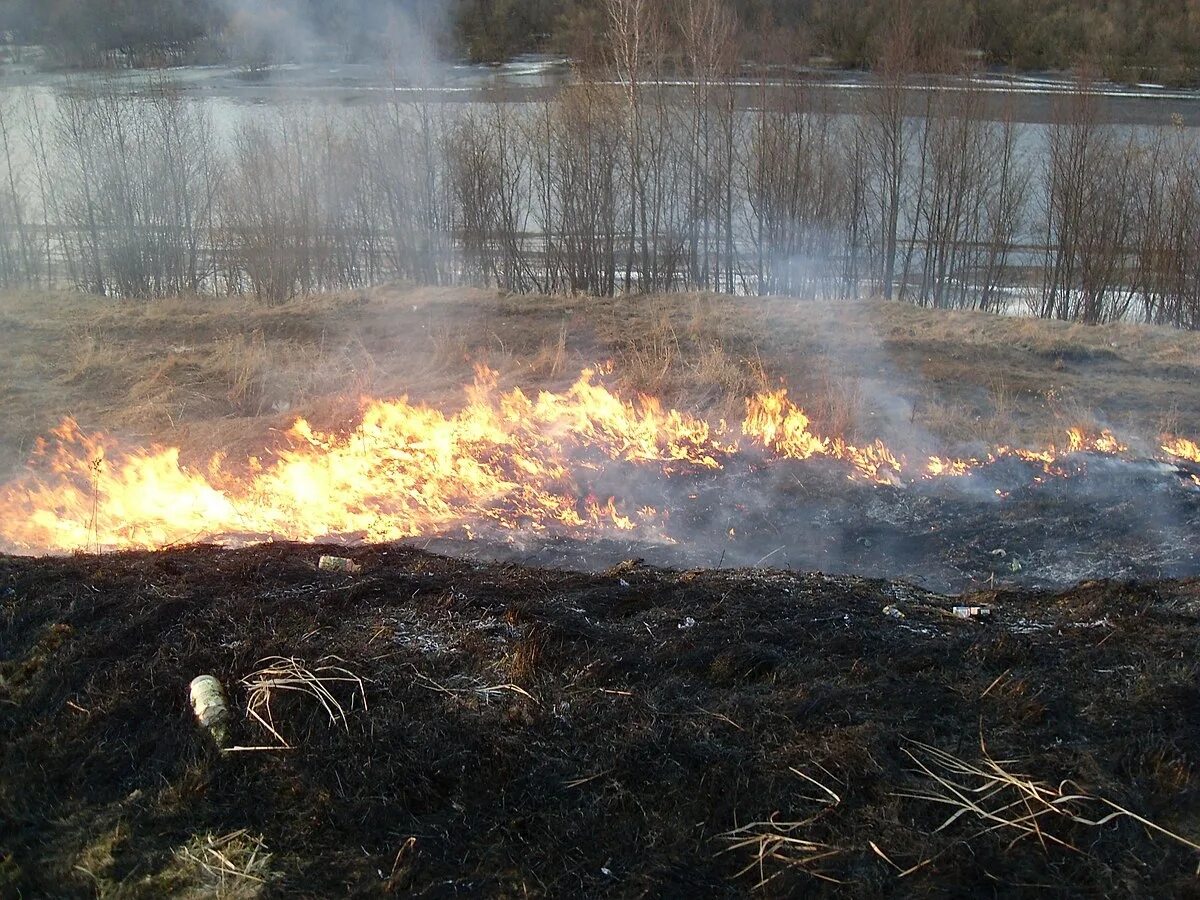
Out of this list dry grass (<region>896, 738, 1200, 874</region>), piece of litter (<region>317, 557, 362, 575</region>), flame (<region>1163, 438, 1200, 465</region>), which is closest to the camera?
dry grass (<region>896, 738, 1200, 874</region>)

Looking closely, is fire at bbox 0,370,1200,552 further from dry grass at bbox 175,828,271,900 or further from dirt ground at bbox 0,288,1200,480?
dry grass at bbox 175,828,271,900

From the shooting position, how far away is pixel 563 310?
12.3 meters

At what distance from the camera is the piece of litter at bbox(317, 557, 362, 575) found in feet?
16.9

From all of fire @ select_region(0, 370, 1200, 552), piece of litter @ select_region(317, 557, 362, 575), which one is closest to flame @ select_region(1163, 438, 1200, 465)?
fire @ select_region(0, 370, 1200, 552)

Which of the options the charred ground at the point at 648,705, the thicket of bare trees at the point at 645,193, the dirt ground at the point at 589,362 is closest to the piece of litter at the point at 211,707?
the charred ground at the point at 648,705

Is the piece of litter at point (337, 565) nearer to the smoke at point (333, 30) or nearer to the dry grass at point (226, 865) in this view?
the dry grass at point (226, 865)

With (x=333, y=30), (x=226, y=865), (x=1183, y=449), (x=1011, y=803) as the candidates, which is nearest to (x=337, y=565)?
(x=226, y=865)

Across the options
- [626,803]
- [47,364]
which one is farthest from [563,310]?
[626,803]

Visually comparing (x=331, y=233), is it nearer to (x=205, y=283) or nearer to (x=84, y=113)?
(x=205, y=283)

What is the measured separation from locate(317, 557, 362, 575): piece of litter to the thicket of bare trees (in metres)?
11.7

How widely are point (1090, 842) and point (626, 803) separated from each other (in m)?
1.48

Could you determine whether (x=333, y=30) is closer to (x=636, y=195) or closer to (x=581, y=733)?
(x=636, y=195)

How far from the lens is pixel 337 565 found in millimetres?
5211

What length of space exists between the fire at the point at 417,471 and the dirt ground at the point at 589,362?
308 millimetres
